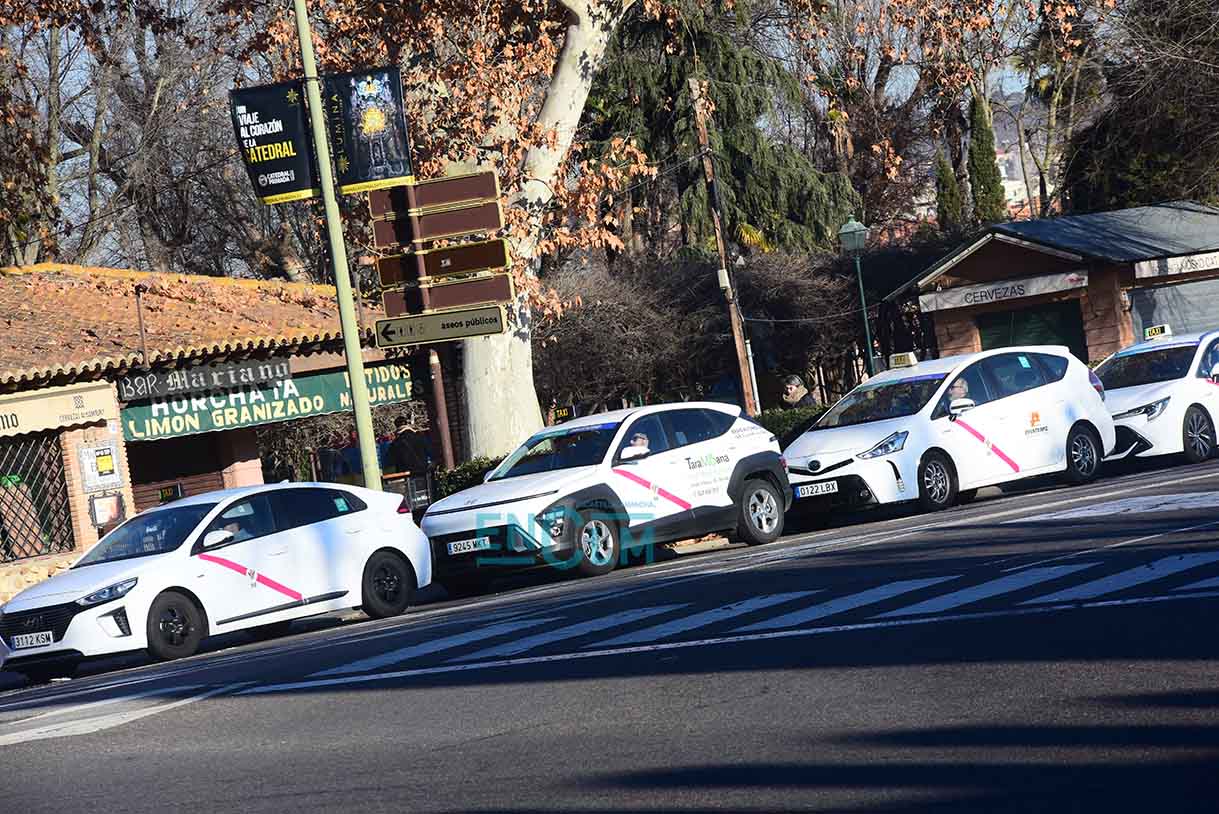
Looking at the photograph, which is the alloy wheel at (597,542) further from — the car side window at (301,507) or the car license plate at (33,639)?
the car license plate at (33,639)

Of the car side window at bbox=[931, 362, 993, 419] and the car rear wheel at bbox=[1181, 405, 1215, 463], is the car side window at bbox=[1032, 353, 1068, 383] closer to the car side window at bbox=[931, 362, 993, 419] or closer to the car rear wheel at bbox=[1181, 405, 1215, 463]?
the car side window at bbox=[931, 362, 993, 419]

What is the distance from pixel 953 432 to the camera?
63.7 feet

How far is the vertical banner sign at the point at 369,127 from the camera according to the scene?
19500 mm

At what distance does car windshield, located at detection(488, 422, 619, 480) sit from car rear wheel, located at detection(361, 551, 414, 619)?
1.84m

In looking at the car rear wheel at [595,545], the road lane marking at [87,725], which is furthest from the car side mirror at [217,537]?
the road lane marking at [87,725]

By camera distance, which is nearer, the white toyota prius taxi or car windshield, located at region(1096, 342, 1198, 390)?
the white toyota prius taxi

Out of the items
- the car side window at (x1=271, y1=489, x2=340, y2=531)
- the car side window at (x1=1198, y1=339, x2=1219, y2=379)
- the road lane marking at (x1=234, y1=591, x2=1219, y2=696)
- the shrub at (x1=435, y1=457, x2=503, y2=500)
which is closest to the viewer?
the road lane marking at (x1=234, y1=591, x2=1219, y2=696)

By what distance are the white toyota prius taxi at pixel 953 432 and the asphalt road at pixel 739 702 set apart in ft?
16.6

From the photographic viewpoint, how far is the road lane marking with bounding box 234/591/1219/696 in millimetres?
9562

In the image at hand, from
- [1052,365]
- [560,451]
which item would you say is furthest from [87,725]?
[1052,365]

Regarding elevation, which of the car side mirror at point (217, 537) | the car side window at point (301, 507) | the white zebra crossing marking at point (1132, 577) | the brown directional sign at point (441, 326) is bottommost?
the white zebra crossing marking at point (1132, 577)

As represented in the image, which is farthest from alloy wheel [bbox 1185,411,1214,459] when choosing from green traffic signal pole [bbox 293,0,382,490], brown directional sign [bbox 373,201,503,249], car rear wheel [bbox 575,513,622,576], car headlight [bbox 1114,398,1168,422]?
green traffic signal pole [bbox 293,0,382,490]

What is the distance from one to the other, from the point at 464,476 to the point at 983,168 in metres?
31.6

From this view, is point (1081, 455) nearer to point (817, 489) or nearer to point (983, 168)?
point (817, 489)
